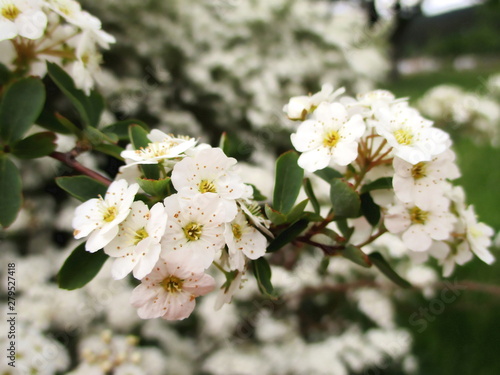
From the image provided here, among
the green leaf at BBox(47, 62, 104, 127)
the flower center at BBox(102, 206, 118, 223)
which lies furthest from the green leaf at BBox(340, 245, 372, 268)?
the green leaf at BBox(47, 62, 104, 127)

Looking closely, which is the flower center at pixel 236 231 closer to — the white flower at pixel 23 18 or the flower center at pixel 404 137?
the flower center at pixel 404 137

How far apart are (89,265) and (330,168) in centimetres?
39

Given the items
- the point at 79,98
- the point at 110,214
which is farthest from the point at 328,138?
the point at 79,98

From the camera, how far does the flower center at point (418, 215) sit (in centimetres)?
62

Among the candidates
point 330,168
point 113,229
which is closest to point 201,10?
point 330,168

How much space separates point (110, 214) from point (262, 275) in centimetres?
21

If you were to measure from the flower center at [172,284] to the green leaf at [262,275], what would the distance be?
0.11 m

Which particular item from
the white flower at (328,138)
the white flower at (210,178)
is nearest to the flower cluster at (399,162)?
the white flower at (328,138)

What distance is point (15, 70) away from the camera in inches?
30.2

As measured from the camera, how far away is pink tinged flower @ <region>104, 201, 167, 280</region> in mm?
479

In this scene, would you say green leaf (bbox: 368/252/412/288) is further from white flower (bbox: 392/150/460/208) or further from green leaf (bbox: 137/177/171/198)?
green leaf (bbox: 137/177/171/198)

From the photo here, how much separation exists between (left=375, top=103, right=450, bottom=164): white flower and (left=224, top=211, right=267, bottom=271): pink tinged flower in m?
0.20

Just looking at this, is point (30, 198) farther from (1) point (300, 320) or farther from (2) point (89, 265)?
(2) point (89, 265)

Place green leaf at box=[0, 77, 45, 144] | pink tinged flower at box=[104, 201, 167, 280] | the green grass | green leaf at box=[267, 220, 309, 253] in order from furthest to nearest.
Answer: the green grass < green leaf at box=[0, 77, 45, 144] < green leaf at box=[267, 220, 309, 253] < pink tinged flower at box=[104, 201, 167, 280]
